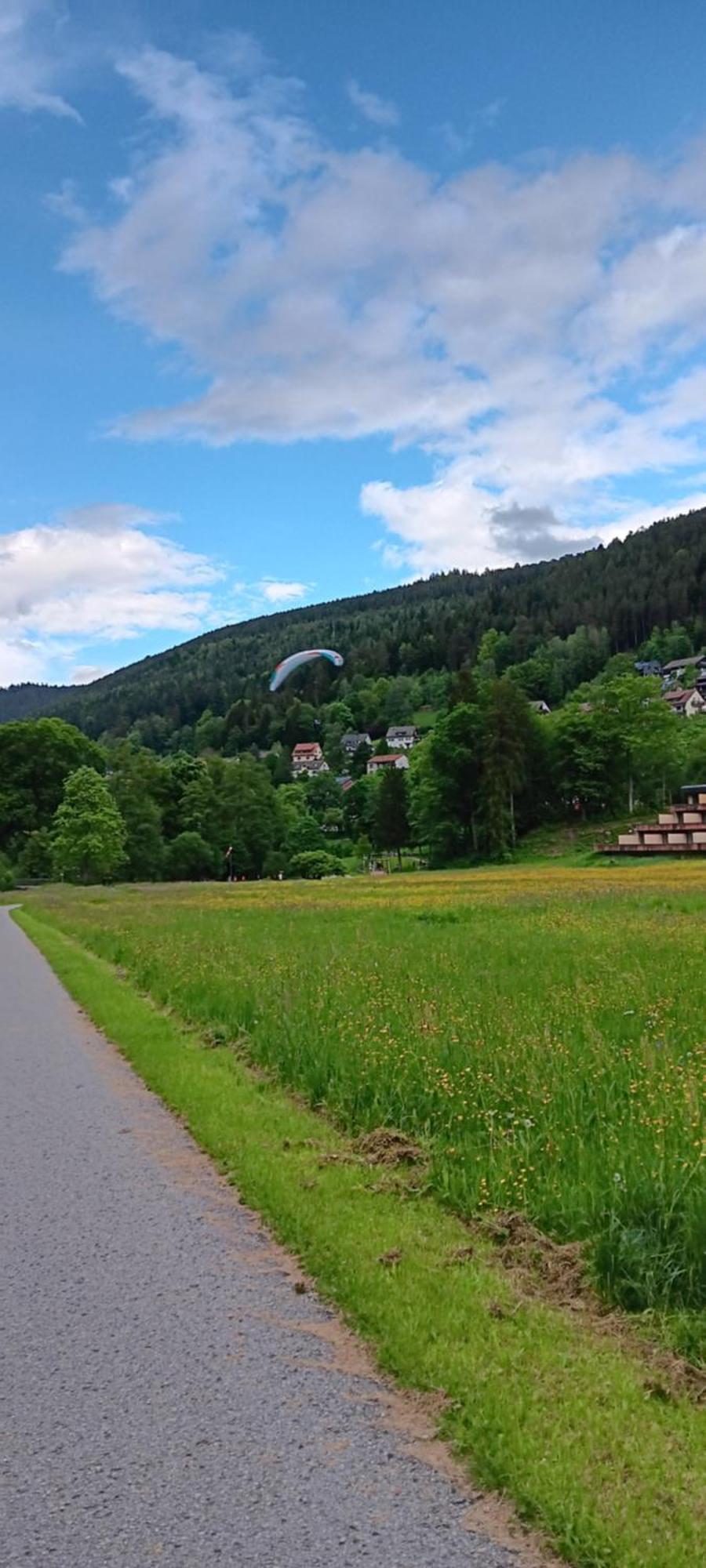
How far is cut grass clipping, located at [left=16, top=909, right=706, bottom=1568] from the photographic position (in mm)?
3248

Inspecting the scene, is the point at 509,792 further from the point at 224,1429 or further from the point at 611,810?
the point at 224,1429

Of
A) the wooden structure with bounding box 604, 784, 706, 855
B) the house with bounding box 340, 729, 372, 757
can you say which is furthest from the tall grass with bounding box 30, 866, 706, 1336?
the house with bounding box 340, 729, 372, 757

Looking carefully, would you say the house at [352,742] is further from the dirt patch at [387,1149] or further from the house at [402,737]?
the dirt patch at [387,1149]

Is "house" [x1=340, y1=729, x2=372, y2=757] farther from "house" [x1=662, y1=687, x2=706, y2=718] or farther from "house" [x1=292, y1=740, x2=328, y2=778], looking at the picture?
"house" [x1=662, y1=687, x2=706, y2=718]

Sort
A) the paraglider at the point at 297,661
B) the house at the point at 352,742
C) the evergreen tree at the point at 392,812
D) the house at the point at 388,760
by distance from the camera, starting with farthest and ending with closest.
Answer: the house at the point at 352,742 → the house at the point at 388,760 → the evergreen tree at the point at 392,812 → the paraglider at the point at 297,661

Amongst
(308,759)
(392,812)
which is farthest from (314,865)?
(308,759)

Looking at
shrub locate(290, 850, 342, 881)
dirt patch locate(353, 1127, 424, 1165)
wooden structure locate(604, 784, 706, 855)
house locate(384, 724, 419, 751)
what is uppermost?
house locate(384, 724, 419, 751)

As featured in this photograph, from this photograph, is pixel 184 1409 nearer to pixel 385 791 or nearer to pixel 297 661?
pixel 297 661

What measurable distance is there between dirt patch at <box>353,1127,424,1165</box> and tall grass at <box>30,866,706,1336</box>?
0.45 feet

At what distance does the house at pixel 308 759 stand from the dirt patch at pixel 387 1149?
167416 mm

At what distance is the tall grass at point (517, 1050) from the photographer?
17.7ft

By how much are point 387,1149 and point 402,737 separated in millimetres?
186488

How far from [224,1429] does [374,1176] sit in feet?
9.27

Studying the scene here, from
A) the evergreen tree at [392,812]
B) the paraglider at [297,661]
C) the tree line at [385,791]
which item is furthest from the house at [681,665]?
the paraglider at [297,661]
